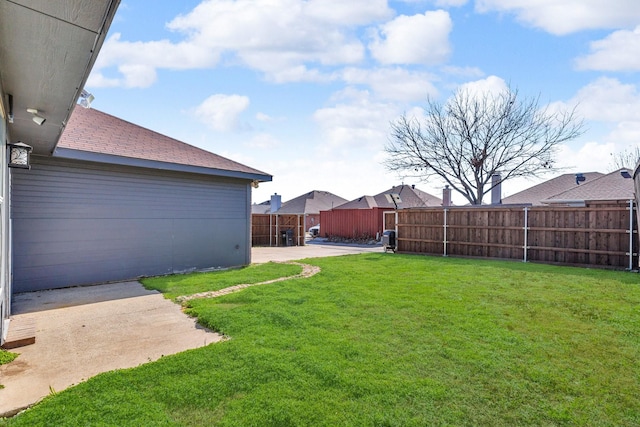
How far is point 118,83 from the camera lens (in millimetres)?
7230

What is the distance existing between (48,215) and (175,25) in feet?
14.7

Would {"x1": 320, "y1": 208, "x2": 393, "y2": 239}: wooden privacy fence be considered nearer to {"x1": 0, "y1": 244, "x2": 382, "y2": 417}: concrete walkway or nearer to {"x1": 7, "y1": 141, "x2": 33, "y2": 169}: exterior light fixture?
{"x1": 0, "y1": 244, "x2": 382, "y2": 417}: concrete walkway

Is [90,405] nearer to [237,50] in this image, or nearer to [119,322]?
[119,322]

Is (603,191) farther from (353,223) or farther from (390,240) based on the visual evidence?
(353,223)

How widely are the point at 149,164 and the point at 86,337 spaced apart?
432cm

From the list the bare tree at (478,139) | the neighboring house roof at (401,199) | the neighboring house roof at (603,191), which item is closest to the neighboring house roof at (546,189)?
the bare tree at (478,139)

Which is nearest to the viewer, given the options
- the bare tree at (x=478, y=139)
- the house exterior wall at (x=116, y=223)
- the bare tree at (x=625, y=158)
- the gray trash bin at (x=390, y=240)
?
the house exterior wall at (x=116, y=223)

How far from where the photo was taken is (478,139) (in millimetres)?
18031

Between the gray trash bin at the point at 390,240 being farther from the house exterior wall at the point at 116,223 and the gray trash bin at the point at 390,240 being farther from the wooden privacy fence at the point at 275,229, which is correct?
the house exterior wall at the point at 116,223

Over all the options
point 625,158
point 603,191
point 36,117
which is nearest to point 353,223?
point 603,191

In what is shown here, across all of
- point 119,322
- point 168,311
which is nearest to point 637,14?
point 168,311

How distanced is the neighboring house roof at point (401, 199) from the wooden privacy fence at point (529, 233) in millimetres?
9915

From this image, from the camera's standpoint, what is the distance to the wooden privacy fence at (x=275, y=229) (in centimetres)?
1778

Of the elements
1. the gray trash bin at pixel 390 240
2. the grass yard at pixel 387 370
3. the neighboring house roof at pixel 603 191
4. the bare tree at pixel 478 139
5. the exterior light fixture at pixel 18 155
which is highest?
the bare tree at pixel 478 139
